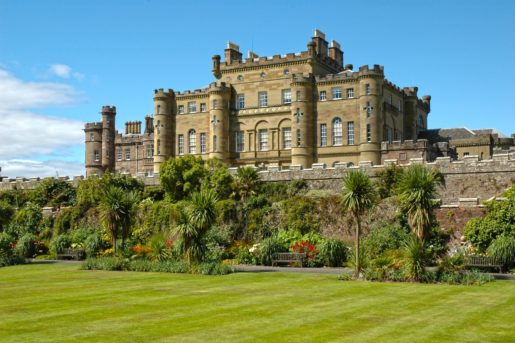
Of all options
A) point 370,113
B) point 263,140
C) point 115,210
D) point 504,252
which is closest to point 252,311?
point 504,252

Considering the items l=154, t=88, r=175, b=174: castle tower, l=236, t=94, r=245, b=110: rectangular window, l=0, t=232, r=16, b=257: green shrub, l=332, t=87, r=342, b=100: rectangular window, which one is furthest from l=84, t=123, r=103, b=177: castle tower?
l=0, t=232, r=16, b=257: green shrub

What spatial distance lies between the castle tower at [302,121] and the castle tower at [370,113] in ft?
14.2

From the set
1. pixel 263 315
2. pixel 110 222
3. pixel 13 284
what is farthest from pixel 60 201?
pixel 263 315

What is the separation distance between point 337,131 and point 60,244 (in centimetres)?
2469

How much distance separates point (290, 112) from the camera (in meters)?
57.3

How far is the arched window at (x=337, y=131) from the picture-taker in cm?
5462

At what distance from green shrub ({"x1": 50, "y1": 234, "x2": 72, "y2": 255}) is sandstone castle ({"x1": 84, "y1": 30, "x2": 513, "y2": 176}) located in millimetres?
10554

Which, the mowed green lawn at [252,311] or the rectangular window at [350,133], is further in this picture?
the rectangular window at [350,133]

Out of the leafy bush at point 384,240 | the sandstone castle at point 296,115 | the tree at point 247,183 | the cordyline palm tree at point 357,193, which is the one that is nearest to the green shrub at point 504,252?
the leafy bush at point 384,240

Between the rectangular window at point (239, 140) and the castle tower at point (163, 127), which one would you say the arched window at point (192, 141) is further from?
the rectangular window at point (239, 140)

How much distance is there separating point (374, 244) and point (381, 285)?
31.9ft

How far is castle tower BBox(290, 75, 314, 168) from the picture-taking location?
5491 centimetres

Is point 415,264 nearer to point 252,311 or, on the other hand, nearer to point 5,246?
point 252,311

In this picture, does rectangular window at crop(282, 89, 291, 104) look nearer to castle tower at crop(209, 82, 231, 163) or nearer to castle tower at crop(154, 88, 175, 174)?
castle tower at crop(209, 82, 231, 163)
